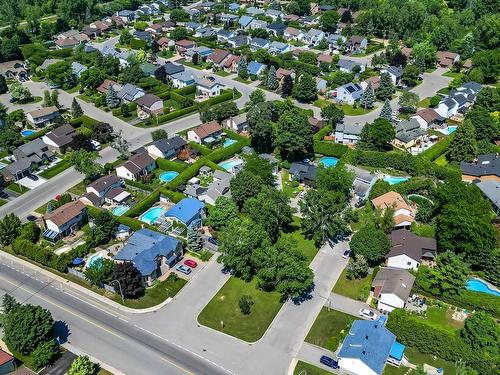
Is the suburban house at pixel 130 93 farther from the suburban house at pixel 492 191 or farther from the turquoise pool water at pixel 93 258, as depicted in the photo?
the suburban house at pixel 492 191

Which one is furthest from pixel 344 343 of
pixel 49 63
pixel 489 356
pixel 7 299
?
pixel 49 63

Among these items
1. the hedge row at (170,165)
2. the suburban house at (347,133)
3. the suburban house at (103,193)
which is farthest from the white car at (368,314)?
the suburban house at (347,133)

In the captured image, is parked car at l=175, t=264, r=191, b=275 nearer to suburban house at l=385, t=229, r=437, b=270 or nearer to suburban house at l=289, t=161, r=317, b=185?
suburban house at l=385, t=229, r=437, b=270

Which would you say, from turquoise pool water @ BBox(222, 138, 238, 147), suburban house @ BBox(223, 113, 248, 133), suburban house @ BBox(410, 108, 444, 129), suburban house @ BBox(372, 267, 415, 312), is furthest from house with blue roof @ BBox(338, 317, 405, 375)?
suburban house @ BBox(410, 108, 444, 129)

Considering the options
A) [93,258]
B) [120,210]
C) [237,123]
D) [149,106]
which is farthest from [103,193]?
[149,106]

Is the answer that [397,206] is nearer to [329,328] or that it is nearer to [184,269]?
[329,328]

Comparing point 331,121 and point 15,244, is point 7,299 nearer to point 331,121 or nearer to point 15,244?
point 15,244
